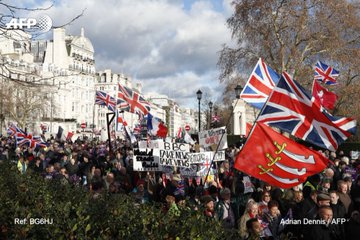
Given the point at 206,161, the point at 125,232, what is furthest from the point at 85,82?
the point at 125,232

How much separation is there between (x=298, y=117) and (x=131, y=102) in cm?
1380

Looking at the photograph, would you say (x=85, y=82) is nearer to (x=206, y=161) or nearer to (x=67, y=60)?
(x=67, y=60)

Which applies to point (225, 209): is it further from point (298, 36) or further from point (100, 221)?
point (298, 36)

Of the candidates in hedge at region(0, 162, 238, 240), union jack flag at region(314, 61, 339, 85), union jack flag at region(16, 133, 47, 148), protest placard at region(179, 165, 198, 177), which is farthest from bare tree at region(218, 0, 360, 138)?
hedge at region(0, 162, 238, 240)

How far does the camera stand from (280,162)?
291 inches

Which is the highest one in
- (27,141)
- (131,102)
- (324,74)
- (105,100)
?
(324,74)

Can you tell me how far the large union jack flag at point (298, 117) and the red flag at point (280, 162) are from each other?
2.07 ft

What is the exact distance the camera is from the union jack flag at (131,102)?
2119 cm

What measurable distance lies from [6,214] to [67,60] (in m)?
101

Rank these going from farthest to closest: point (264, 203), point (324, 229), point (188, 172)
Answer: point (188, 172) → point (264, 203) → point (324, 229)

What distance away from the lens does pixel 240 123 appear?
5047 cm

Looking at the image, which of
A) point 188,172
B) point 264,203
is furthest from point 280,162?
point 188,172

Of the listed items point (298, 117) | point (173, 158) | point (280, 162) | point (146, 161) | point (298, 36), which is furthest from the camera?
point (298, 36)

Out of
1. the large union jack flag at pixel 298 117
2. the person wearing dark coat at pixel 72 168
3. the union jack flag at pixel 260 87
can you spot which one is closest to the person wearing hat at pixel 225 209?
the large union jack flag at pixel 298 117
